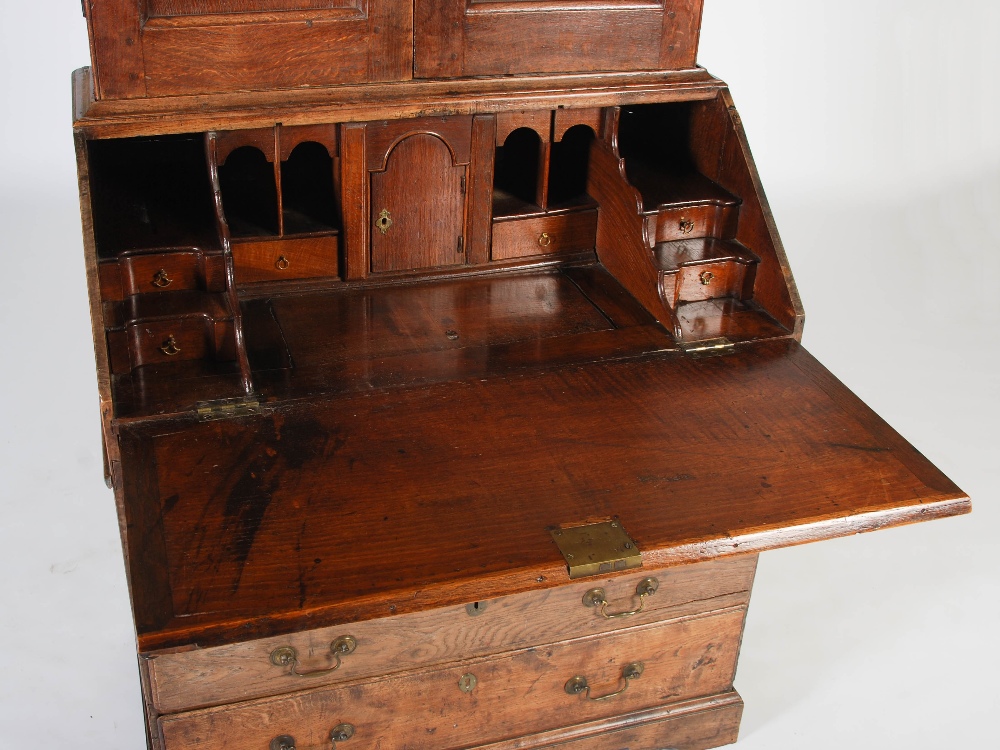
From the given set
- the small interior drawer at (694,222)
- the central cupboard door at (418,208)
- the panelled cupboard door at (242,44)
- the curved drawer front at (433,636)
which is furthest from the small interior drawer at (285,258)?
the curved drawer front at (433,636)

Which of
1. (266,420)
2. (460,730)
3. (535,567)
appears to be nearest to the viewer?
(535,567)

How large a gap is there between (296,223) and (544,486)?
1.01 meters

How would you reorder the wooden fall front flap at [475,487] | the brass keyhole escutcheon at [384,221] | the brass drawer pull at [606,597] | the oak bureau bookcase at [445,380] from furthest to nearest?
the brass keyhole escutcheon at [384,221] → the brass drawer pull at [606,597] → the oak bureau bookcase at [445,380] → the wooden fall front flap at [475,487]

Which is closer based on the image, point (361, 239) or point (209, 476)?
point (209, 476)

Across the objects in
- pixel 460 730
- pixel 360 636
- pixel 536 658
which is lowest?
pixel 460 730

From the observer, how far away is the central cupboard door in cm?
286

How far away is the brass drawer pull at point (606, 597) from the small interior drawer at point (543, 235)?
95 cm

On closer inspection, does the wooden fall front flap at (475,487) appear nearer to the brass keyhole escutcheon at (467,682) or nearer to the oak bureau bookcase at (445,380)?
the oak bureau bookcase at (445,380)

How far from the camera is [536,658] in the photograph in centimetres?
257

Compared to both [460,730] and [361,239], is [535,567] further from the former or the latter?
[361,239]

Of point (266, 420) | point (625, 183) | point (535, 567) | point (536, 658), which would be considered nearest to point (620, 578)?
point (536, 658)

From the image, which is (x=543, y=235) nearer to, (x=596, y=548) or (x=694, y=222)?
(x=694, y=222)

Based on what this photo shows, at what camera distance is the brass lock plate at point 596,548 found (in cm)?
210

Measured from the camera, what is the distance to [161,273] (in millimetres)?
2646
